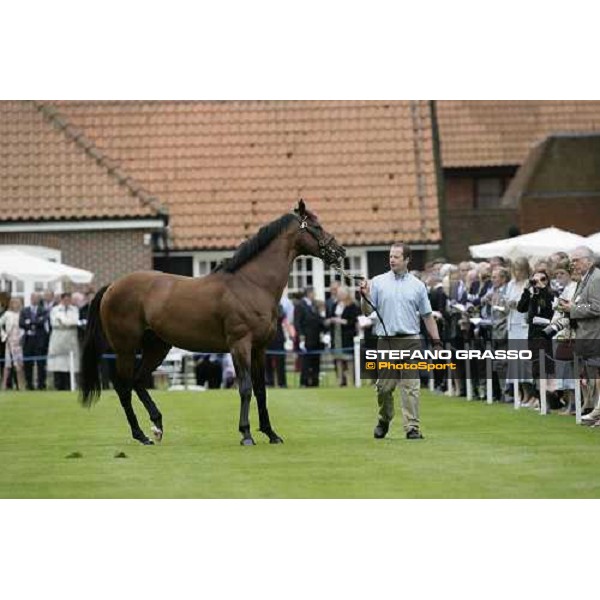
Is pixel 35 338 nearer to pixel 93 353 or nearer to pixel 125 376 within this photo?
pixel 93 353

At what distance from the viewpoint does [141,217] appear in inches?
1284

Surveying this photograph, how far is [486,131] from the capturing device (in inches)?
1848

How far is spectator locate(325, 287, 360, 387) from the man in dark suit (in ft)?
0.87

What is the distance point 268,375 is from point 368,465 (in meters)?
16.0

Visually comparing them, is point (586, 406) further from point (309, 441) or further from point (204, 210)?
point (204, 210)

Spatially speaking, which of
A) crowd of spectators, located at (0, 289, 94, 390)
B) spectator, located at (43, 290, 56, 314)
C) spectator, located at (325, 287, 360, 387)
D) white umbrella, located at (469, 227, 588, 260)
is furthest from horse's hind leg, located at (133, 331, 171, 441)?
spectator, located at (43, 290, 56, 314)

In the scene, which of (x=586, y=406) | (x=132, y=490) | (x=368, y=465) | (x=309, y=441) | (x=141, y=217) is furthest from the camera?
Result: (x=141, y=217)

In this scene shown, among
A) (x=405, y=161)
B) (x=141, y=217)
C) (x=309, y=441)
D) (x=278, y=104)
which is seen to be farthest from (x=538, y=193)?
(x=309, y=441)

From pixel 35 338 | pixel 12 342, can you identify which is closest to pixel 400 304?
pixel 12 342

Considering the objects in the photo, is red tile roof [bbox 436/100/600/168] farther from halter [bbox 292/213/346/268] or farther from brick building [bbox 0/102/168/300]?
halter [bbox 292/213/346/268]

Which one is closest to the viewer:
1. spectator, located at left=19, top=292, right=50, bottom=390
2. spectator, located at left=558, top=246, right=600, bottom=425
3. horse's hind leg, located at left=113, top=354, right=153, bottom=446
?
horse's hind leg, located at left=113, top=354, right=153, bottom=446

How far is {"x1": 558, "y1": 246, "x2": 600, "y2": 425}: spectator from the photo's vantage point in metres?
18.3

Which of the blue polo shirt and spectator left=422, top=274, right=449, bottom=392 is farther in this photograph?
spectator left=422, top=274, right=449, bottom=392

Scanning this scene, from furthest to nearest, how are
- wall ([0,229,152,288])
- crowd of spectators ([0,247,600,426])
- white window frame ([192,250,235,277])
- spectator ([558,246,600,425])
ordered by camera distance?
white window frame ([192,250,235,277])
wall ([0,229,152,288])
crowd of spectators ([0,247,600,426])
spectator ([558,246,600,425])
